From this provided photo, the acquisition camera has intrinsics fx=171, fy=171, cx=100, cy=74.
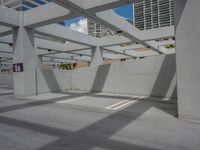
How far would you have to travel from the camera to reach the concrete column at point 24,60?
9.42 meters

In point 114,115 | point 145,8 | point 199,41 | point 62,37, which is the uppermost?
point 145,8

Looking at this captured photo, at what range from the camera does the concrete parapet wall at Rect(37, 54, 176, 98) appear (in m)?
8.44

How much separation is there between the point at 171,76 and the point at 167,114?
137 inches

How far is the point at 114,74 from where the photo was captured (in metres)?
10.8

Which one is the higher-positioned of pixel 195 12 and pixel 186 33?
pixel 195 12

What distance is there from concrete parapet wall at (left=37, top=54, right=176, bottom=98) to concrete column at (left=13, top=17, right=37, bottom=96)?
822 millimetres

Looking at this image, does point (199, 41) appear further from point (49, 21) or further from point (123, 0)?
point (49, 21)

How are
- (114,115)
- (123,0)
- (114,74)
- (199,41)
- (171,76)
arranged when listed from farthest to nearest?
(114,74) → (171,76) → (123,0) → (114,115) → (199,41)

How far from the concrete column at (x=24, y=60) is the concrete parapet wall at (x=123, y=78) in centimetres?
82

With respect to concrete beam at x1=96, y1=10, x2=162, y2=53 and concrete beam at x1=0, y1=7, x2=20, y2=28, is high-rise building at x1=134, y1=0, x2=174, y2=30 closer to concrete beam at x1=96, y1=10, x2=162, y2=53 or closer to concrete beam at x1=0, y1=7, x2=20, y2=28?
concrete beam at x1=96, y1=10, x2=162, y2=53

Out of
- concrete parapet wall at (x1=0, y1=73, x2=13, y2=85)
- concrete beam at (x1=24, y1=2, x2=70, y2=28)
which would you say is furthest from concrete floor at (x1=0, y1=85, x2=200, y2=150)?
concrete parapet wall at (x1=0, y1=73, x2=13, y2=85)

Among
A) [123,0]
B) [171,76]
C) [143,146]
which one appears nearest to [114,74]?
[171,76]

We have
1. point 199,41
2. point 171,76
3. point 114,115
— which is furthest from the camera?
point 171,76

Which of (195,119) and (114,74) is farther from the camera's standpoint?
(114,74)
